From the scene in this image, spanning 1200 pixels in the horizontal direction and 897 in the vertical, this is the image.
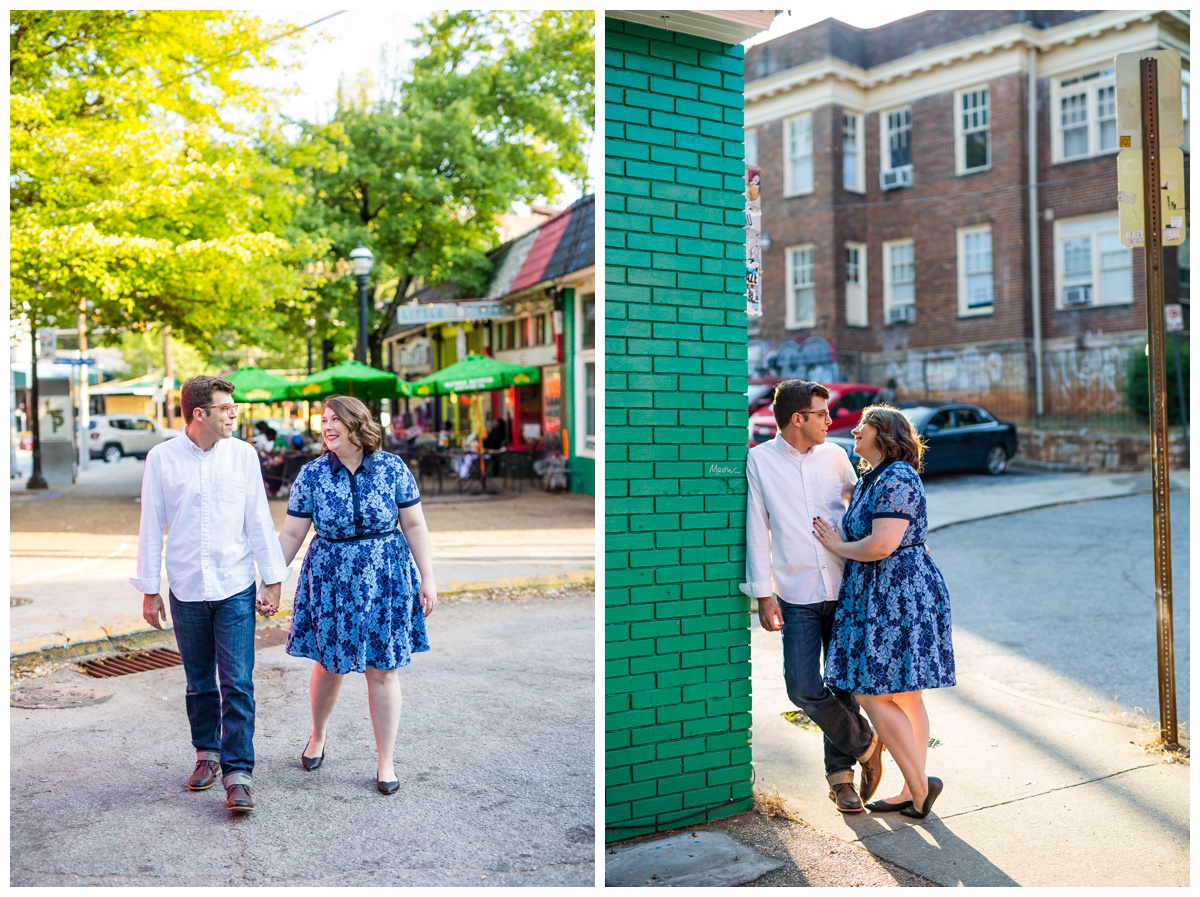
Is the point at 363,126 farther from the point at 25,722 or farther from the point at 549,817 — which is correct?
the point at 549,817

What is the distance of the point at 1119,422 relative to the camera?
2097 centimetres

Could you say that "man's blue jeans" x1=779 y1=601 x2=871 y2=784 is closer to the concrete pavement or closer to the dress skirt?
the concrete pavement

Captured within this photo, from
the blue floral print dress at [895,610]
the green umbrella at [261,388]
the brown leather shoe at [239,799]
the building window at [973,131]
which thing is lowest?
the brown leather shoe at [239,799]

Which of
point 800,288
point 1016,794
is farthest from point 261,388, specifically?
point 1016,794

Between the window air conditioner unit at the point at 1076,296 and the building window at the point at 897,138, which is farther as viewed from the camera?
the building window at the point at 897,138

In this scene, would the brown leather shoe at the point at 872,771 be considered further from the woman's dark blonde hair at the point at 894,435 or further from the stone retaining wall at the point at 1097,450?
the stone retaining wall at the point at 1097,450

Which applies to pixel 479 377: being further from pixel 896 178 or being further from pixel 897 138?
pixel 897 138

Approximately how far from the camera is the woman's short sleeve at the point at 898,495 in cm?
399

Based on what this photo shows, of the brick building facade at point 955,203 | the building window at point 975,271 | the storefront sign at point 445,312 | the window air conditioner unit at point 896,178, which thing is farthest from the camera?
the window air conditioner unit at point 896,178

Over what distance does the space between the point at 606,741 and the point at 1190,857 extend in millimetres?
2087

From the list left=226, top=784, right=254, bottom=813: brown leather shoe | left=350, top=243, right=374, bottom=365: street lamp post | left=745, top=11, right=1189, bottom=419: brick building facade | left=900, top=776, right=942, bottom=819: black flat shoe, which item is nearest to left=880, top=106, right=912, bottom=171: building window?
left=745, top=11, right=1189, bottom=419: brick building facade

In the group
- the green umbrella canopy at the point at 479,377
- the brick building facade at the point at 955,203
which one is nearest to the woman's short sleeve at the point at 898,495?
the green umbrella canopy at the point at 479,377

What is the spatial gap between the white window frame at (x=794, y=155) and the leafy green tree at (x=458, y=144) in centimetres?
510

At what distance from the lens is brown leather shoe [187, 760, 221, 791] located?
14.0ft
